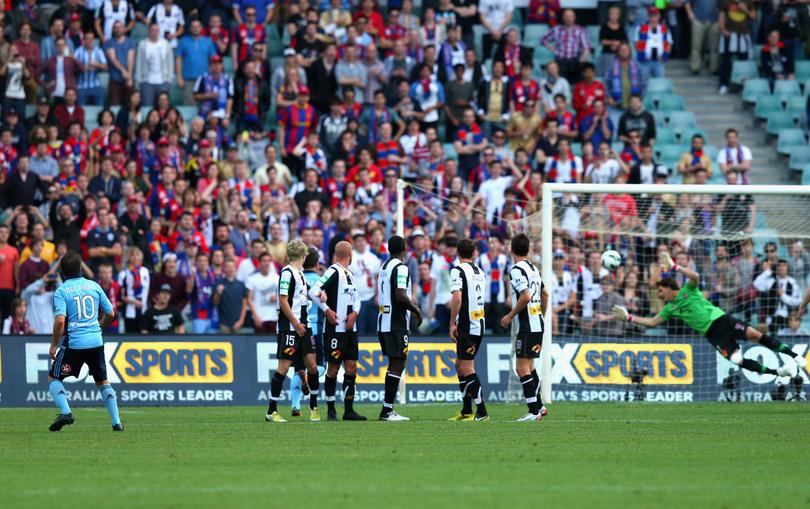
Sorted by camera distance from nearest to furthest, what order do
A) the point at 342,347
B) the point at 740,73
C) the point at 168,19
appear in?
the point at 342,347, the point at 168,19, the point at 740,73

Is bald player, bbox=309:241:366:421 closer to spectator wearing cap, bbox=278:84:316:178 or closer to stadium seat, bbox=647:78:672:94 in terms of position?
spectator wearing cap, bbox=278:84:316:178

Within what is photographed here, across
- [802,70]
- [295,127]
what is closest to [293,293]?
[295,127]

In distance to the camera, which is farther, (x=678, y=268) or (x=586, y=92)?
(x=586, y=92)

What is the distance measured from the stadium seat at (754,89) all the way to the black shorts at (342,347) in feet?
56.9

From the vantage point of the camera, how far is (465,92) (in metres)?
28.8

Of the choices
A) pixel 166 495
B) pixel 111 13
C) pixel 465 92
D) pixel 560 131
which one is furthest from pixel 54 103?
pixel 166 495

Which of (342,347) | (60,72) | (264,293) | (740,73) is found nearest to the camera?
(342,347)

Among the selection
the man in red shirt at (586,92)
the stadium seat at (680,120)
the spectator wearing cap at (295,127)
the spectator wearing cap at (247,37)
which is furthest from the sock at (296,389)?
the stadium seat at (680,120)

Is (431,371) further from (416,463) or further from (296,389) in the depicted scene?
(416,463)

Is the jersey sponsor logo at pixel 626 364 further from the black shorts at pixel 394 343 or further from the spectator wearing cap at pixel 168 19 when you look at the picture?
the spectator wearing cap at pixel 168 19

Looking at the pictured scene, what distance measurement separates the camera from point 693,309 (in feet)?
63.9

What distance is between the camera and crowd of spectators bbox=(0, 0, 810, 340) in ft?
79.9

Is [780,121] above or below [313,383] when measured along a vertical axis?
above

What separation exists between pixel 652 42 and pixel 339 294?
15.6 m
